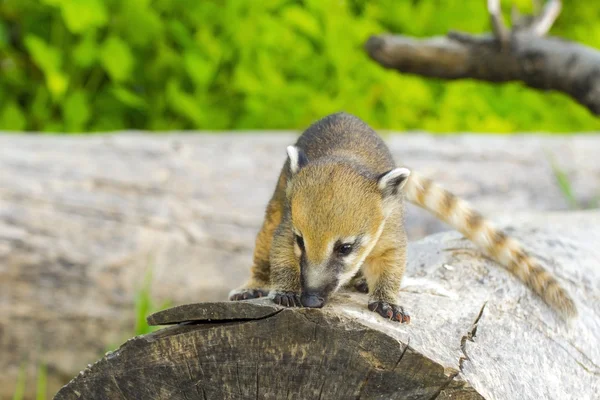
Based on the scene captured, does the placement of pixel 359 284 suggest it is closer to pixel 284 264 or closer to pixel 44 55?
pixel 284 264

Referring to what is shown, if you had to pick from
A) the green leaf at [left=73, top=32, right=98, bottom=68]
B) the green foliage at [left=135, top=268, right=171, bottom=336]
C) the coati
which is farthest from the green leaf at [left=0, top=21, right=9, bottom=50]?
the coati

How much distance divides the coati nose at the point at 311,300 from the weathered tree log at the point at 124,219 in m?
2.68

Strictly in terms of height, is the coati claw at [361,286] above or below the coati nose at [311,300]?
below

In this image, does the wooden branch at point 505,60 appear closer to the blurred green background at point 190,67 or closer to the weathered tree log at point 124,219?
the weathered tree log at point 124,219

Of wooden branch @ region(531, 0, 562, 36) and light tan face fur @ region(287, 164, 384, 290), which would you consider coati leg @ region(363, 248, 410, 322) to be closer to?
light tan face fur @ region(287, 164, 384, 290)

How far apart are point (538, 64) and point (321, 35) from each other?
7.73 ft

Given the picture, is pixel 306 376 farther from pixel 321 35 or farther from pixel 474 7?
pixel 474 7

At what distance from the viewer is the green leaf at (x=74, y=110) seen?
8406 mm

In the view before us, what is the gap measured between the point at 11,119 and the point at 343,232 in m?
6.07

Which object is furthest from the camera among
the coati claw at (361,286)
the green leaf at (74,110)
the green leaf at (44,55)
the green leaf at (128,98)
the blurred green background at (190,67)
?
the green leaf at (74,110)

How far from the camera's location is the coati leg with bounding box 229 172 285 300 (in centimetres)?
400

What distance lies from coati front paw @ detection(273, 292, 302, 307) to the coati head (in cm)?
7

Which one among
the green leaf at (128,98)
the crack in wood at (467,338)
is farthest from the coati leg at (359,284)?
the green leaf at (128,98)

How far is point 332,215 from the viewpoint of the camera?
3.33 meters
